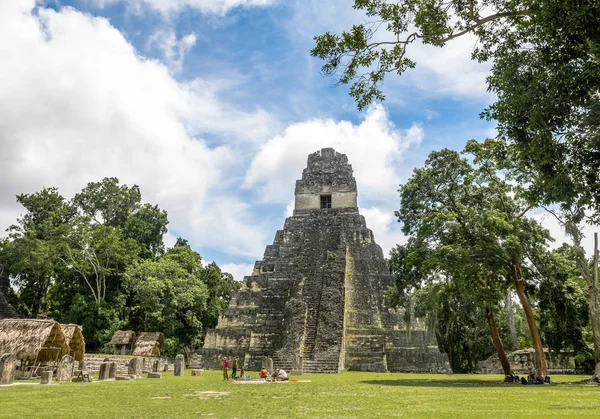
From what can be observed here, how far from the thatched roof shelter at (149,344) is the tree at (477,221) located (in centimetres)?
1484

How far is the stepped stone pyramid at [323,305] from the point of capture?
17953 millimetres

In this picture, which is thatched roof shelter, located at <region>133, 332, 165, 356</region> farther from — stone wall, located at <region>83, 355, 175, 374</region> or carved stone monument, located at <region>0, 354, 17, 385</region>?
carved stone monument, located at <region>0, 354, 17, 385</region>

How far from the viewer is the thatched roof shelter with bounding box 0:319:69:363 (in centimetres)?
1392

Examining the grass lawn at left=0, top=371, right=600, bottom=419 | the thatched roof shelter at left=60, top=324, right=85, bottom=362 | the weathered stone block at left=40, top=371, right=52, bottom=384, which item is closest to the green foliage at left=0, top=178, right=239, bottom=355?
the thatched roof shelter at left=60, top=324, right=85, bottom=362

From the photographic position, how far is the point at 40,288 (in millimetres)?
30406

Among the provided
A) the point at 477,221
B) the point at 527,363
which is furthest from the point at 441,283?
the point at 527,363

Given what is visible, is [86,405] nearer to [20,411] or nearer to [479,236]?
[20,411]

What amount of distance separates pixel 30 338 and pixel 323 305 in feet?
36.3

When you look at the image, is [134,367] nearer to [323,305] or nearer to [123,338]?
[323,305]

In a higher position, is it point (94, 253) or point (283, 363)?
point (94, 253)

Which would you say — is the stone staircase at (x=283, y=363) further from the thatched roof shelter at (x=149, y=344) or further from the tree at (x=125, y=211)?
the tree at (x=125, y=211)

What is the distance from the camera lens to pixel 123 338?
2411 centimetres

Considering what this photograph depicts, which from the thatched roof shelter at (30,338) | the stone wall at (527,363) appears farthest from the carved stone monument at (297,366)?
the stone wall at (527,363)

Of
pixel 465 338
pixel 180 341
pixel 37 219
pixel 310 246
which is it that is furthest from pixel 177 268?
pixel 465 338
